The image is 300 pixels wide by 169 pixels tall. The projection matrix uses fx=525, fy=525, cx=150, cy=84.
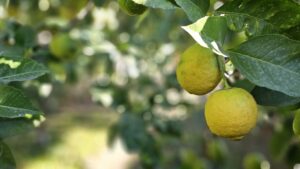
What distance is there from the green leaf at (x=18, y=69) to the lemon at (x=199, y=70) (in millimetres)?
232

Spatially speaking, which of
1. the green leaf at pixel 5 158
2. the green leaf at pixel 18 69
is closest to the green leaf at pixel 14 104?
the green leaf at pixel 18 69

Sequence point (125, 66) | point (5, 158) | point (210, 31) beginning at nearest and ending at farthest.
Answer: point (210, 31) < point (5, 158) < point (125, 66)

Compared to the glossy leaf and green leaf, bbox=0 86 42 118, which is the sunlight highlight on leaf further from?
the glossy leaf

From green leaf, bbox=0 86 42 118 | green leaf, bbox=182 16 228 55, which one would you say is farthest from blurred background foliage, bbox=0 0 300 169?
green leaf, bbox=182 16 228 55

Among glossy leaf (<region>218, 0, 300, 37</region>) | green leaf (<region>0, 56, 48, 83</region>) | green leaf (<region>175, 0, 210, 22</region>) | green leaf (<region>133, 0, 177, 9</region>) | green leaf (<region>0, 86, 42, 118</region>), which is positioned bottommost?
green leaf (<region>0, 86, 42, 118</region>)

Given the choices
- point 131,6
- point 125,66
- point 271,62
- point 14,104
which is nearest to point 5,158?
point 14,104

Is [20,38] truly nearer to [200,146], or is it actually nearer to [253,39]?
[253,39]

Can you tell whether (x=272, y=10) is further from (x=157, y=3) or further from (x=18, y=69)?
(x=18, y=69)

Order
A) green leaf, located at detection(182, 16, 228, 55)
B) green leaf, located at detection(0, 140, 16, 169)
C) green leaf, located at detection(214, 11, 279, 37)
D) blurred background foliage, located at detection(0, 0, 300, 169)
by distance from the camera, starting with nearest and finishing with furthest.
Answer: green leaf, located at detection(182, 16, 228, 55), green leaf, located at detection(214, 11, 279, 37), green leaf, located at detection(0, 140, 16, 169), blurred background foliage, located at detection(0, 0, 300, 169)

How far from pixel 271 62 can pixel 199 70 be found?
94 mm

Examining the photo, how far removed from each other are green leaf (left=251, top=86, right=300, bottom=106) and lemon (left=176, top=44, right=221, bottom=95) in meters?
0.12

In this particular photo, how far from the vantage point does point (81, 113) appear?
158 inches

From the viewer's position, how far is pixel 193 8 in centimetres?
67

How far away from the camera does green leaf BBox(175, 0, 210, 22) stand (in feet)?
2.17
